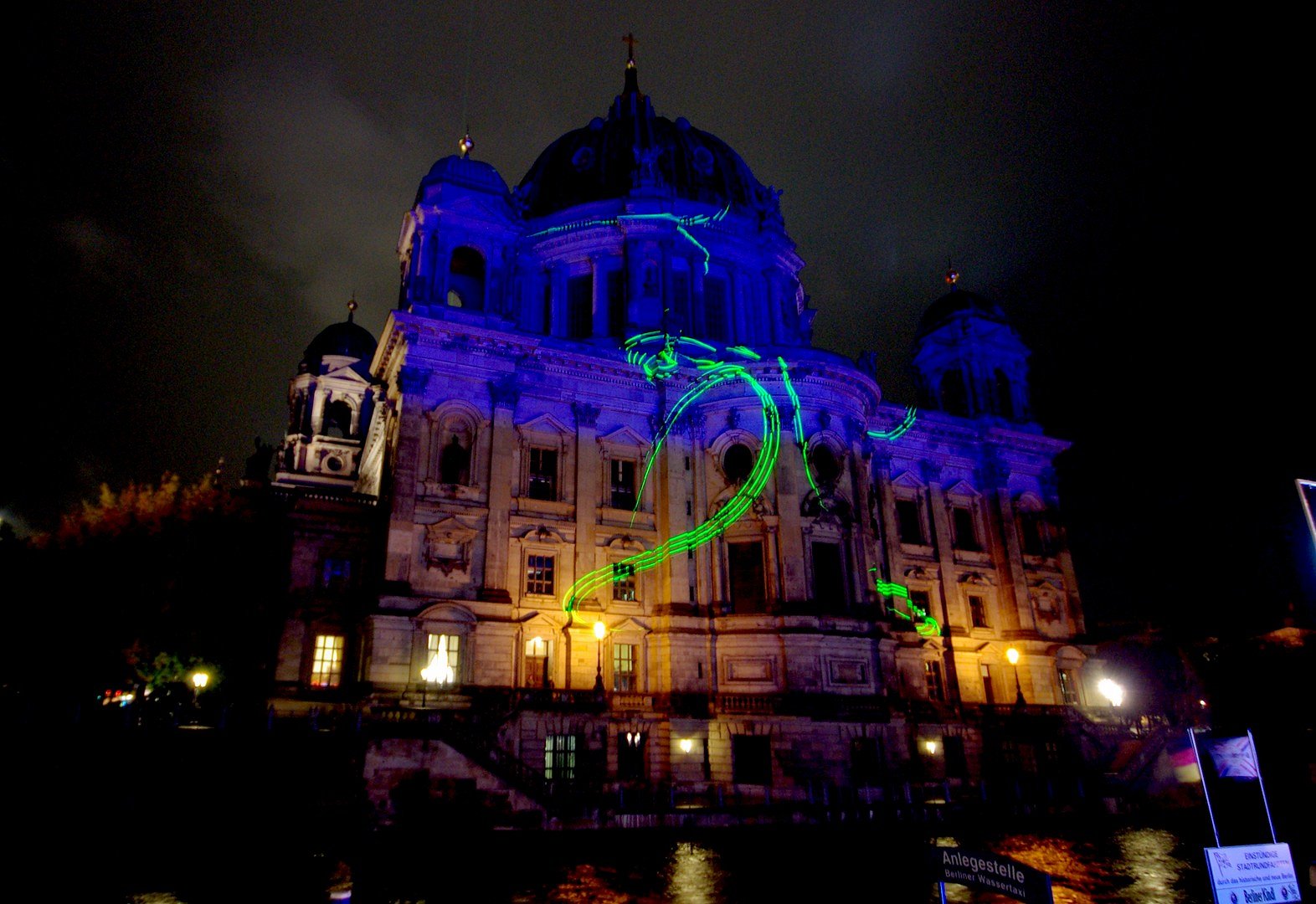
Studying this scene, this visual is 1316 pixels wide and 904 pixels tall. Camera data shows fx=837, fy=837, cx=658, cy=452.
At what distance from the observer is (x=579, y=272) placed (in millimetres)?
43969

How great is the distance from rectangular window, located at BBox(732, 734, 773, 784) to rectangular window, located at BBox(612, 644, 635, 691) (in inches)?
177

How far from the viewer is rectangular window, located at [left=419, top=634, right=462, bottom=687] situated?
2898cm

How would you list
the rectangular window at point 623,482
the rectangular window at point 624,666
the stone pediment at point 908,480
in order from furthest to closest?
the stone pediment at point 908,480, the rectangular window at point 623,482, the rectangular window at point 624,666

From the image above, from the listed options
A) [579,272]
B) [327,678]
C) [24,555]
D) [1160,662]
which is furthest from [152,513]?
[1160,662]

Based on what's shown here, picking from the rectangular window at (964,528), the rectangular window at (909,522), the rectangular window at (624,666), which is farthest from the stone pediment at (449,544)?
the rectangular window at (964,528)

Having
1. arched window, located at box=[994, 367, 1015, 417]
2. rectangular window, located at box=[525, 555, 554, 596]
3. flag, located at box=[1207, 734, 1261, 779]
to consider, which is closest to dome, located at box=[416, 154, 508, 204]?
rectangular window, located at box=[525, 555, 554, 596]

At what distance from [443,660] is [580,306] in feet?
69.2

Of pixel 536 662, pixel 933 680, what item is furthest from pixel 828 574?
pixel 536 662

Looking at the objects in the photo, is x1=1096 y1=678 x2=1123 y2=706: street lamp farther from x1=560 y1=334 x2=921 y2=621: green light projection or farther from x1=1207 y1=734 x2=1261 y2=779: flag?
x1=1207 y1=734 x2=1261 y2=779: flag

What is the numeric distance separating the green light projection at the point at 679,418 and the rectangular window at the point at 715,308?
19.5ft

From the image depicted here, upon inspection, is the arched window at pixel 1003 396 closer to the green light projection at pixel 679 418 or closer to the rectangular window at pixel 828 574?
the green light projection at pixel 679 418

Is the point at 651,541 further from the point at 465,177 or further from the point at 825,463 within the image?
the point at 465,177

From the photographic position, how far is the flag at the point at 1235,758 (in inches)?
384

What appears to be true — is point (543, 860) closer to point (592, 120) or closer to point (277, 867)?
point (277, 867)
